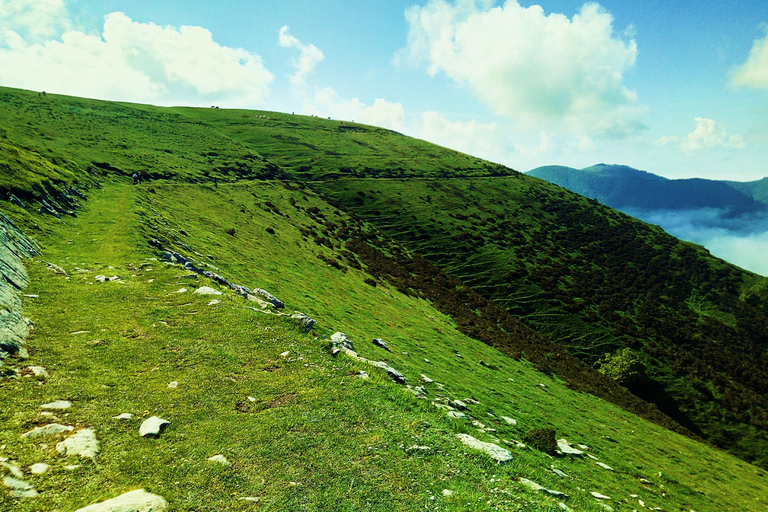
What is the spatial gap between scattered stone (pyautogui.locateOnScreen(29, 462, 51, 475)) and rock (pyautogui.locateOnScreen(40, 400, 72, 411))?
2.44 m

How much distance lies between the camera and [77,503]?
21.6 feet

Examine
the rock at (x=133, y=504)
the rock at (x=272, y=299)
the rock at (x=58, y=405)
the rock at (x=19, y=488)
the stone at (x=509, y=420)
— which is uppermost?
the rock at (x=272, y=299)

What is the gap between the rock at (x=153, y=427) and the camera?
352 inches

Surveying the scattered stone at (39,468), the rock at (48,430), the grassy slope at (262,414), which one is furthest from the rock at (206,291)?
the scattered stone at (39,468)

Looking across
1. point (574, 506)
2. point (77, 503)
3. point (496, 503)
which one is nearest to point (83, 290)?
point (77, 503)

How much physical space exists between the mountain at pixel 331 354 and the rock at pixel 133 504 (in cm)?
31

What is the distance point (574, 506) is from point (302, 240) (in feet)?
176

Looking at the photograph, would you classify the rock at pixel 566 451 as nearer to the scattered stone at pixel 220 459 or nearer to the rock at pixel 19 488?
the scattered stone at pixel 220 459

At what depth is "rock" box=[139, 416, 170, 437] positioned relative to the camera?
29.3 ft

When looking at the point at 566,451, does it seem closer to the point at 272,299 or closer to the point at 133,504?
the point at 133,504

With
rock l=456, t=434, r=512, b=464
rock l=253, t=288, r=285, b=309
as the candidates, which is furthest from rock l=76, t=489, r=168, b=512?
rock l=253, t=288, r=285, b=309

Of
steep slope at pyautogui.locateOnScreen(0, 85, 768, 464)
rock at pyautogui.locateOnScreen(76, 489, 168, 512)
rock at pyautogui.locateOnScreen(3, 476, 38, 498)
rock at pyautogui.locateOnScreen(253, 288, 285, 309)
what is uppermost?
steep slope at pyautogui.locateOnScreen(0, 85, 768, 464)

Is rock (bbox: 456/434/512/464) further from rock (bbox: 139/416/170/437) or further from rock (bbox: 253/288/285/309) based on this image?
rock (bbox: 253/288/285/309)

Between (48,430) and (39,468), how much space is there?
4.89 feet
